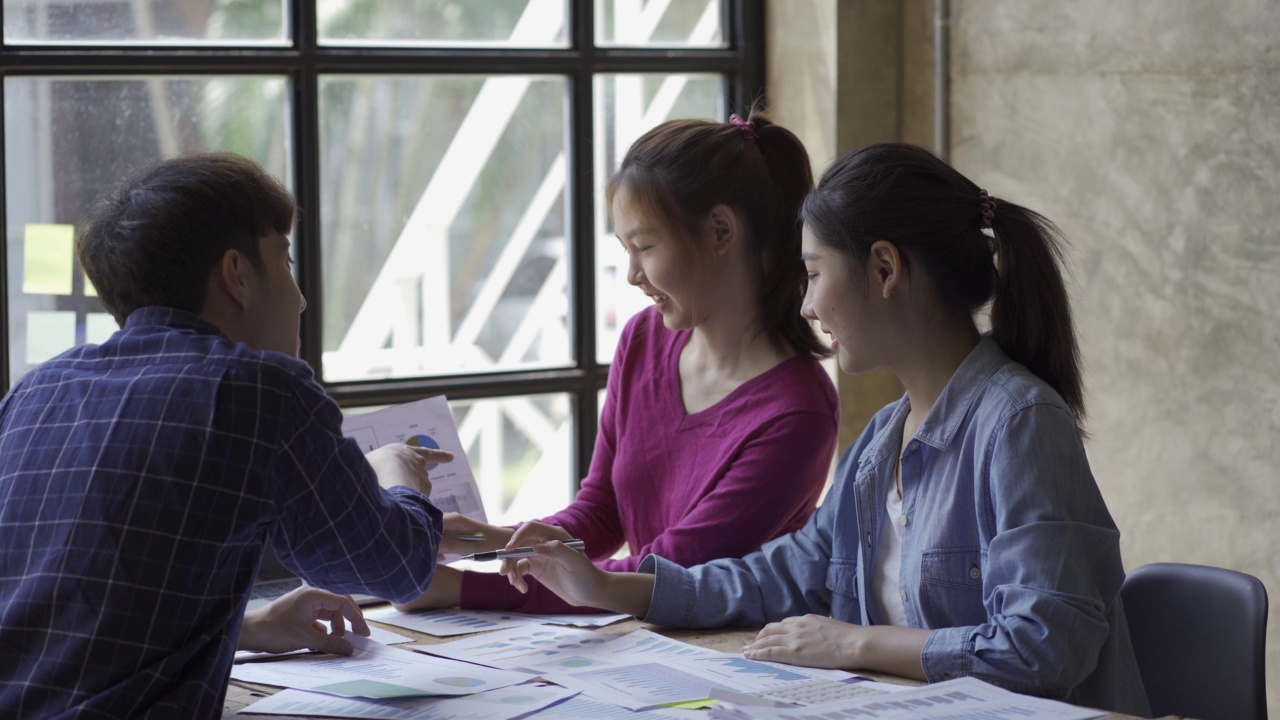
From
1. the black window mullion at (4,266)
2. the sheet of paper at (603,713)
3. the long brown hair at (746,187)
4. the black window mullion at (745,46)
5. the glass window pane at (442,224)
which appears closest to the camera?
the sheet of paper at (603,713)

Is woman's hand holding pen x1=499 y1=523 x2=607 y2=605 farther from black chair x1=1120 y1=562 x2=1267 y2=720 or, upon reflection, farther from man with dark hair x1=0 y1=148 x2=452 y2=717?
black chair x1=1120 y1=562 x2=1267 y2=720

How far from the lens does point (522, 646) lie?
5.73ft

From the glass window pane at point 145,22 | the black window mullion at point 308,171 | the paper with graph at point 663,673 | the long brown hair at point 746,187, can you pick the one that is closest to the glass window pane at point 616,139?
the black window mullion at point 308,171

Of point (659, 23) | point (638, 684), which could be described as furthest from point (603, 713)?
point (659, 23)

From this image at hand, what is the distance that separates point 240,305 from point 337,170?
4.85ft

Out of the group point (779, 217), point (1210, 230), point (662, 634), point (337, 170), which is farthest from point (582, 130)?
point (662, 634)

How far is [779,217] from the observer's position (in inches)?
87.1

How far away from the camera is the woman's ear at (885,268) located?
176 cm

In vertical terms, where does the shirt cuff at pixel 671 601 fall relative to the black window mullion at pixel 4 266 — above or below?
below

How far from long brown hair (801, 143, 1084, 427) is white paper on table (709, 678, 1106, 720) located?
16.2 inches

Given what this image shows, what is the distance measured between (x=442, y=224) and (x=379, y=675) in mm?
1615

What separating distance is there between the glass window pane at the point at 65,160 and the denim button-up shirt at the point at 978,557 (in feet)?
4.61

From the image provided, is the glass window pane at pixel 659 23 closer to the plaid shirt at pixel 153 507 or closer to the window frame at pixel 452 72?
the window frame at pixel 452 72

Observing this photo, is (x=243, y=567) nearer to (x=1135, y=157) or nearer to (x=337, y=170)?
(x=337, y=170)
